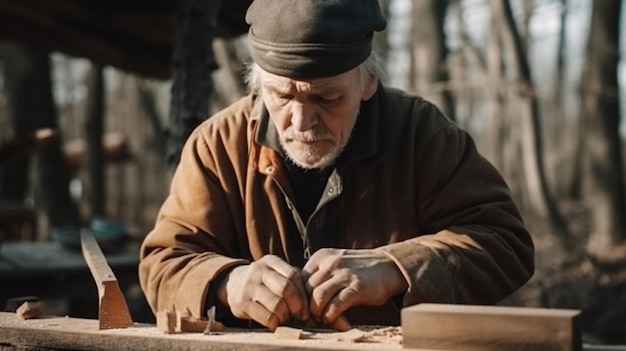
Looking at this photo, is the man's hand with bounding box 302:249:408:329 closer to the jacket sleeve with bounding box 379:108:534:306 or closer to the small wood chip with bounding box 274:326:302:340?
the jacket sleeve with bounding box 379:108:534:306

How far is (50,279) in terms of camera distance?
5.79 meters

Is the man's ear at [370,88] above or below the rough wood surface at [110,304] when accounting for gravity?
above

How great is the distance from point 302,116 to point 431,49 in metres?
11.9

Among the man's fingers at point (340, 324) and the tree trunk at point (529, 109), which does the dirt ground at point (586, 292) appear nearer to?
the tree trunk at point (529, 109)

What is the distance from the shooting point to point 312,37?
277 centimetres

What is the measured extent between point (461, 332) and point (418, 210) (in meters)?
1.26

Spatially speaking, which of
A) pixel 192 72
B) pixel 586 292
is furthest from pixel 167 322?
pixel 586 292

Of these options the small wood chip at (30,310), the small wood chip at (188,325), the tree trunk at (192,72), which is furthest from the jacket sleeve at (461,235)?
the tree trunk at (192,72)

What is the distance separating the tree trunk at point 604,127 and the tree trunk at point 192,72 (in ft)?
28.6

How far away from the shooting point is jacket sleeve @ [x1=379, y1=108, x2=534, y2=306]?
8.72 ft

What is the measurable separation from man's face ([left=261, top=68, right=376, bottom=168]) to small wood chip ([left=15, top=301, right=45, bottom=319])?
0.92 meters

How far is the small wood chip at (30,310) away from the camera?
8.39 feet

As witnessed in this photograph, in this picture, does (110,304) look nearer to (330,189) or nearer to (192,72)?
(330,189)

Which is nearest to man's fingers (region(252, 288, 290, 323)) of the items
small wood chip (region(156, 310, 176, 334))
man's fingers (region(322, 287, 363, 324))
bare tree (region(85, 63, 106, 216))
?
man's fingers (region(322, 287, 363, 324))
